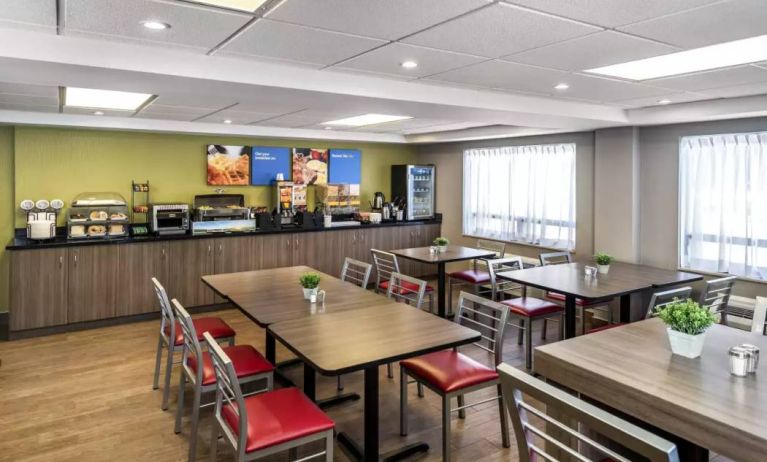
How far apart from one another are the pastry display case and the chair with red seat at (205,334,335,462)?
3.90m

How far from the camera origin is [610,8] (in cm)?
215

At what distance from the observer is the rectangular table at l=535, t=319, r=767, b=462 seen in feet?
5.14

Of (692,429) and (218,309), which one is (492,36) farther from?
(218,309)

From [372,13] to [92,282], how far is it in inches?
184

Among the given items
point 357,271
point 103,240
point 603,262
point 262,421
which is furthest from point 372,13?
point 103,240

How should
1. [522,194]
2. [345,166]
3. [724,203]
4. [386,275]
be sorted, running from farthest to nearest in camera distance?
1. [345,166]
2. [386,275]
3. [522,194]
4. [724,203]

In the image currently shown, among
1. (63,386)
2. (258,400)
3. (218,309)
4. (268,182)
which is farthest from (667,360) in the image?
(268,182)

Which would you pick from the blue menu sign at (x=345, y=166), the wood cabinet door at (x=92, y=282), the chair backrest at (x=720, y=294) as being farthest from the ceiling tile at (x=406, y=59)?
the blue menu sign at (x=345, y=166)

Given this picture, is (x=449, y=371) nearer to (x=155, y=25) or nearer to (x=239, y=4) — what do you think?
(x=239, y=4)

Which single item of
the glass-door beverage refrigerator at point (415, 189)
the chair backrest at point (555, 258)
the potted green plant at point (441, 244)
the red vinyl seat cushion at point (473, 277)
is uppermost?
the glass-door beverage refrigerator at point (415, 189)

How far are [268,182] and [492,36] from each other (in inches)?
205

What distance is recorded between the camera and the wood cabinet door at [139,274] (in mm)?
5590

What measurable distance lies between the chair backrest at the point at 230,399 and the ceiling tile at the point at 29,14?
5.26 ft

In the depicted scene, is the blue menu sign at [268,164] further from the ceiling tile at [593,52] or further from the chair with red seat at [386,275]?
the ceiling tile at [593,52]
